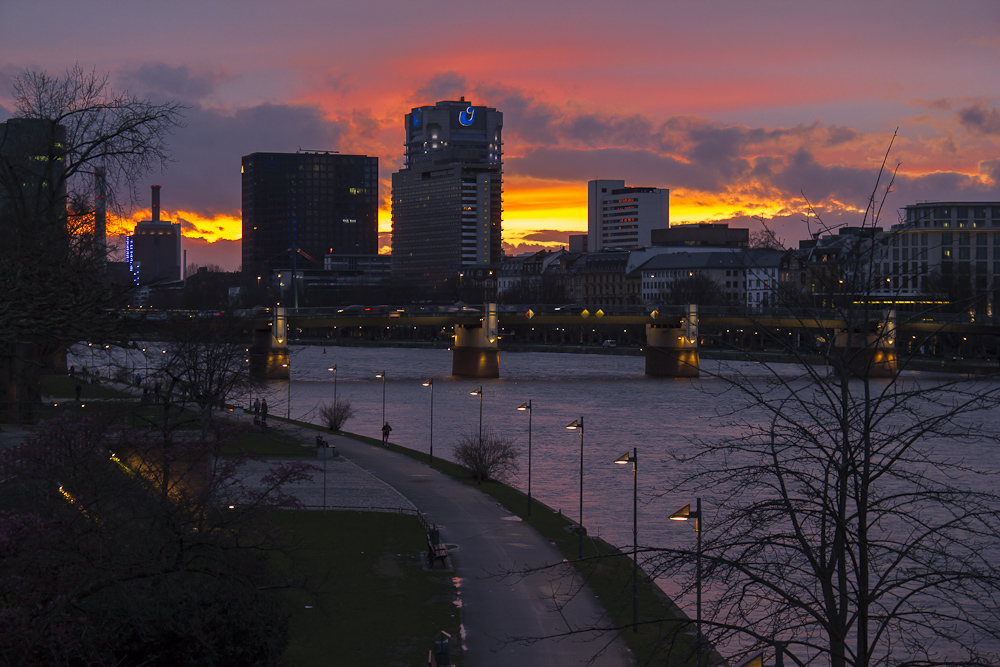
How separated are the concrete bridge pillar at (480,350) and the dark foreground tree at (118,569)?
6772 centimetres

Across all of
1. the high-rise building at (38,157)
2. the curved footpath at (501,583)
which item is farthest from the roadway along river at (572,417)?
the high-rise building at (38,157)

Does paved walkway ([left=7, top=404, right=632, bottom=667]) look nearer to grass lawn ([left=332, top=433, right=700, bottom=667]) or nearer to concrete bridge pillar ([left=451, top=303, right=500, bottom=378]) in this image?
grass lawn ([left=332, top=433, right=700, bottom=667])

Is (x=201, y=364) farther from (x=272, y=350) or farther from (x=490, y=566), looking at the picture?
(x=272, y=350)

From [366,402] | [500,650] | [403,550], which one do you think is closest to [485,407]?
[366,402]

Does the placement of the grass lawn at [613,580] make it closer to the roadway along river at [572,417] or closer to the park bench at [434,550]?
the roadway along river at [572,417]

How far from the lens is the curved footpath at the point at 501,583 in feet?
46.5

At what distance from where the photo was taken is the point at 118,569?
1002 cm

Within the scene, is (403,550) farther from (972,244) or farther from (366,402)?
(972,244)

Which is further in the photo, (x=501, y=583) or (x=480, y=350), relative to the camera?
(x=480, y=350)

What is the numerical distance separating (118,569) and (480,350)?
7220cm

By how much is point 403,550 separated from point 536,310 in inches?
3221

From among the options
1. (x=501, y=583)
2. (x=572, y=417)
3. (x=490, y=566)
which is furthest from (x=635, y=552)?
(x=572, y=417)

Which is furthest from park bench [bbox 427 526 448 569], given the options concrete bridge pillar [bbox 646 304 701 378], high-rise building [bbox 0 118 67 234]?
concrete bridge pillar [bbox 646 304 701 378]

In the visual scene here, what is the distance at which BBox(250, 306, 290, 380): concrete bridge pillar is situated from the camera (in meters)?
75.1
